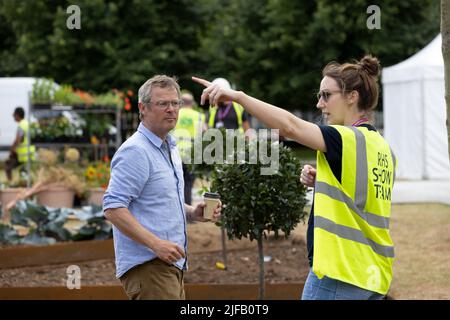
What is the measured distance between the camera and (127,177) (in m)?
4.66

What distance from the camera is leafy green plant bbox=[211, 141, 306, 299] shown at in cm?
792

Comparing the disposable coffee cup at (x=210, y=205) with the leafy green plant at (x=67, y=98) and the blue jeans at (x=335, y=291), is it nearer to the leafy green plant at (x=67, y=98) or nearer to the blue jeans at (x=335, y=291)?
the blue jeans at (x=335, y=291)

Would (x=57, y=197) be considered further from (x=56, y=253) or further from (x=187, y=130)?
(x=56, y=253)

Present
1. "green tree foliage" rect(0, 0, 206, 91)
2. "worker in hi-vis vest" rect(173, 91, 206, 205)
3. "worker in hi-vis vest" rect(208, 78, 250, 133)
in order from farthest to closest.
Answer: "green tree foliage" rect(0, 0, 206, 91) < "worker in hi-vis vest" rect(208, 78, 250, 133) < "worker in hi-vis vest" rect(173, 91, 206, 205)

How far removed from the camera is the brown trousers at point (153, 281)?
4684 millimetres

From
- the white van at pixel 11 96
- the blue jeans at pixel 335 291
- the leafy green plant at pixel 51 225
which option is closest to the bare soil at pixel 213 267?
the leafy green plant at pixel 51 225

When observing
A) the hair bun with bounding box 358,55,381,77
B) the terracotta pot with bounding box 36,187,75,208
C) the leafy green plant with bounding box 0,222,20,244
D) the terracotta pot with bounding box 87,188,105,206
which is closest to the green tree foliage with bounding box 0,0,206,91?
the terracotta pot with bounding box 87,188,105,206

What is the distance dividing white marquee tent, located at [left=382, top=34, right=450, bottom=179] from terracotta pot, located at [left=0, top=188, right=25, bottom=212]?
10047 mm

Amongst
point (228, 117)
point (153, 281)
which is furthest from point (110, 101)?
point (153, 281)

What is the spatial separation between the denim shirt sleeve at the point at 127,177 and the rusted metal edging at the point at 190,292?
3492 millimetres

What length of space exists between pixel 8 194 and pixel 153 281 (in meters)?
11.9

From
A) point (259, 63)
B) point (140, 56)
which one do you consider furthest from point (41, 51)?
point (259, 63)

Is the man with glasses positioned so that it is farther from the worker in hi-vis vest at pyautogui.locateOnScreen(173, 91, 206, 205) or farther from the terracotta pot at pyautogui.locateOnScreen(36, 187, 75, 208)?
the terracotta pot at pyautogui.locateOnScreen(36, 187, 75, 208)
